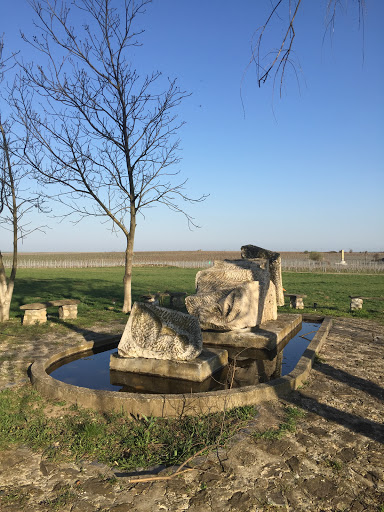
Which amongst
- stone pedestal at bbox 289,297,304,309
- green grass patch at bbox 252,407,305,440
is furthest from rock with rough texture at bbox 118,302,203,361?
stone pedestal at bbox 289,297,304,309

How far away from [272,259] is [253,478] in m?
9.79

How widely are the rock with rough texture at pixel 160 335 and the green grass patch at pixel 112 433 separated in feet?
4.57

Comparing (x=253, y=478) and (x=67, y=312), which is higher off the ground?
(x=67, y=312)

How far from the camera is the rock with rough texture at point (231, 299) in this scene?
7.94 meters

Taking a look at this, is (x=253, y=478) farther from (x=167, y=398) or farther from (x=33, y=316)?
(x=33, y=316)

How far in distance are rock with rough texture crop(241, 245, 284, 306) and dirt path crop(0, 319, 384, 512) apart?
7.94 meters

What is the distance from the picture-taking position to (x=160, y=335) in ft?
20.0

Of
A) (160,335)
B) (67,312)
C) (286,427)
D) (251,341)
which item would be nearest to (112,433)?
(286,427)

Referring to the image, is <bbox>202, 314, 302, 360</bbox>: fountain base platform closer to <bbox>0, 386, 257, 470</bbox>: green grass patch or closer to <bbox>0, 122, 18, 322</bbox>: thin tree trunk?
<bbox>0, 386, 257, 470</bbox>: green grass patch

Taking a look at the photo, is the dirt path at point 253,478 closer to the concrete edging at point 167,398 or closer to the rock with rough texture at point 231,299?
the concrete edging at point 167,398

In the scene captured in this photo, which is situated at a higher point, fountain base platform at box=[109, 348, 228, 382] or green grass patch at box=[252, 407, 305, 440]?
fountain base platform at box=[109, 348, 228, 382]

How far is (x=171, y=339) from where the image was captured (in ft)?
19.7

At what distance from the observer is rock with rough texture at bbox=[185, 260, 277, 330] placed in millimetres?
7938

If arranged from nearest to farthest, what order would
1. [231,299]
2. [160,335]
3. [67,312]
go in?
1. [160,335]
2. [231,299]
3. [67,312]
